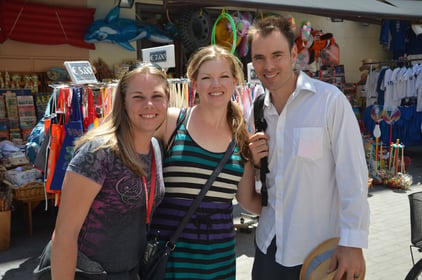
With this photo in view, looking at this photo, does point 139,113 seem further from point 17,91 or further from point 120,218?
point 17,91

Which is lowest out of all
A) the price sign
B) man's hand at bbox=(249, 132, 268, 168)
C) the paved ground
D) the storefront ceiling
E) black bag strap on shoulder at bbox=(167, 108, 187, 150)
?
the paved ground

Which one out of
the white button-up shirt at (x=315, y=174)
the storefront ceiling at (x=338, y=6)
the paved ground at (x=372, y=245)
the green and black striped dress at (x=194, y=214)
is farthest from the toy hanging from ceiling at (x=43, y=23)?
the white button-up shirt at (x=315, y=174)

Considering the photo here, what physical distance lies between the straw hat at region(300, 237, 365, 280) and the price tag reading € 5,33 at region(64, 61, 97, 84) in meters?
2.78

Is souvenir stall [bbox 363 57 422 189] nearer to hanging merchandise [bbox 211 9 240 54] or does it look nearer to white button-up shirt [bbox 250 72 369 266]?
hanging merchandise [bbox 211 9 240 54]

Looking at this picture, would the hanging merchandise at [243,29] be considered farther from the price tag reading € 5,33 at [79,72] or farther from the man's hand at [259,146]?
the man's hand at [259,146]

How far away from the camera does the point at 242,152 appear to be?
2.18 meters

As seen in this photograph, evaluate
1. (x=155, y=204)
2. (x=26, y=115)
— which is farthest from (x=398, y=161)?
(x=155, y=204)

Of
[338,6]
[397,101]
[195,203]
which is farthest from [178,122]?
[397,101]

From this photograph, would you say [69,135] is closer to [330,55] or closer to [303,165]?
[303,165]

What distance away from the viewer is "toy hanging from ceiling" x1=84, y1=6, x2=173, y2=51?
6695mm

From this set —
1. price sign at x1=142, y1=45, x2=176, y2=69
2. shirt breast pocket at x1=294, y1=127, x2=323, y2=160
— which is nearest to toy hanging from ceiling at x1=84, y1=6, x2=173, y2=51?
price sign at x1=142, y1=45, x2=176, y2=69

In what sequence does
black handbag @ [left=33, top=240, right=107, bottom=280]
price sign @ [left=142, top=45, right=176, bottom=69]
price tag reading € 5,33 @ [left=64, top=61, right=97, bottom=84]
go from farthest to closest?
price sign @ [left=142, top=45, right=176, bottom=69], price tag reading € 5,33 @ [left=64, top=61, right=97, bottom=84], black handbag @ [left=33, top=240, right=107, bottom=280]

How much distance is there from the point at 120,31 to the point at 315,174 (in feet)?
18.9

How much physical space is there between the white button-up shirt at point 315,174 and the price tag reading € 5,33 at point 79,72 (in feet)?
7.93
